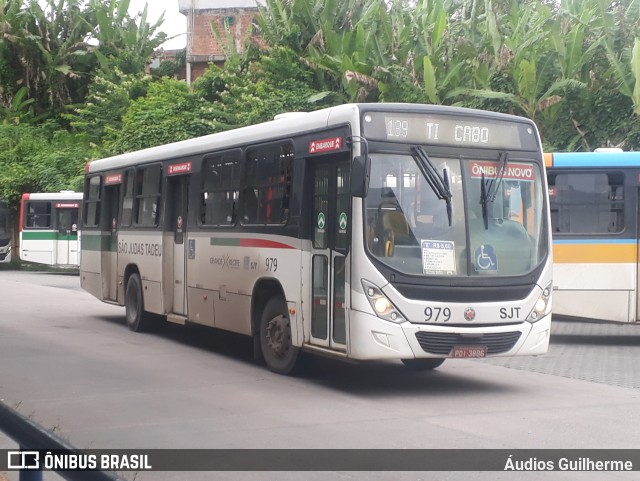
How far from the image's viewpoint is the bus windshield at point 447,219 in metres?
10.7

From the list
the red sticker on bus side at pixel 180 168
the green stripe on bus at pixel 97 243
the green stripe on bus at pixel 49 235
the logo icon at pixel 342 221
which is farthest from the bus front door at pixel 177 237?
the green stripe on bus at pixel 49 235

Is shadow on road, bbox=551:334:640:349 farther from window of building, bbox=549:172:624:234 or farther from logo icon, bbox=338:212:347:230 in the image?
logo icon, bbox=338:212:347:230

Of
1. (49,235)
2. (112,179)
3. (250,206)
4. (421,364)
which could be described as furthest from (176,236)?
(49,235)

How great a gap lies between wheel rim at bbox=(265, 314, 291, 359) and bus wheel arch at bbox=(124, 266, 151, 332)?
198 inches

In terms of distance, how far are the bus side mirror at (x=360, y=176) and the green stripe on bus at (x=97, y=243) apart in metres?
9.02

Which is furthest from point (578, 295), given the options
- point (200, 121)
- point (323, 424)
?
point (200, 121)

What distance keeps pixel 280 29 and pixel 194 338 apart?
18.8 m

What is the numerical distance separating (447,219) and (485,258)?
1.90 feet

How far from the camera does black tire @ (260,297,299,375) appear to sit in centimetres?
1211

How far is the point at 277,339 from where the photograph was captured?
1245cm

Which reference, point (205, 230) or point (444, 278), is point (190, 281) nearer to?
point (205, 230)

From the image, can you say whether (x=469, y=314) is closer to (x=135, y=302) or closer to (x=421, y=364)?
(x=421, y=364)

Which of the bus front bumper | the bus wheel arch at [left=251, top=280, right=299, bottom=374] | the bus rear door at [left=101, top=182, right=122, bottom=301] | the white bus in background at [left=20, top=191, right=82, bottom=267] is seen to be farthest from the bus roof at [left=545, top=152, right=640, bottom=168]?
the white bus in background at [left=20, top=191, right=82, bottom=267]

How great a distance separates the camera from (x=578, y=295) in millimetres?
16047
